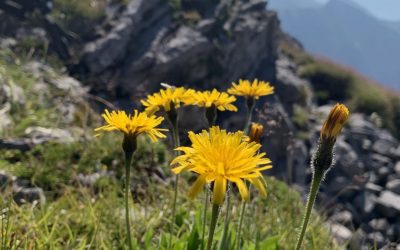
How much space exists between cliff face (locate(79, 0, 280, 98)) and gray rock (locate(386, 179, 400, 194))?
6.50m

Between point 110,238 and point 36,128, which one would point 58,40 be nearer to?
point 36,128

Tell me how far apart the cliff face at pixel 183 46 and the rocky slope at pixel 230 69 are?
0.12 ft

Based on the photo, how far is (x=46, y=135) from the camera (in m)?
5.43

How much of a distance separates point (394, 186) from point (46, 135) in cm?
1293

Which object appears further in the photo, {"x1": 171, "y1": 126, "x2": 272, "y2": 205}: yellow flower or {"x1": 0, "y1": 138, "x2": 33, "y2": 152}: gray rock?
{"x1": 0, "y1": 138, "x2": 33, "y2": 152}: gray rock

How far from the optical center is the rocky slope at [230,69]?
1500 cm

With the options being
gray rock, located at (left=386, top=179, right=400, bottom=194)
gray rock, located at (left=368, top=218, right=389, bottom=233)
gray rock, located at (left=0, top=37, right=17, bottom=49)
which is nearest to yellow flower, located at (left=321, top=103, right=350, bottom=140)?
gray rock, located at (left=368, top=218, right=389, bottom=233)

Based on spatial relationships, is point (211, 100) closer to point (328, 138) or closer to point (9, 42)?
point (328, 138)

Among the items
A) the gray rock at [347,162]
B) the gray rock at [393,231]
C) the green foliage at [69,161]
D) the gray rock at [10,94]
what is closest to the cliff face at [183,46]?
the gray rock at [347,162]

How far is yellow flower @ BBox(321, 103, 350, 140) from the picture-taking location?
5.33 feet

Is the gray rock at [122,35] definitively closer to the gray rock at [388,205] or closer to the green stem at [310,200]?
the gray rock at [388,205]

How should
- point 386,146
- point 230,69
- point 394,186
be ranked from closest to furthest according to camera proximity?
point 394,186
point 386,146
point 230,69

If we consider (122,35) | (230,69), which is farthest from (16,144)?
(230,69)

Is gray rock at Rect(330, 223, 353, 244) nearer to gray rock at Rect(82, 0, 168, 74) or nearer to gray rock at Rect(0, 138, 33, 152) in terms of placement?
gray rock at Rect(0, 138, 33, 152)
